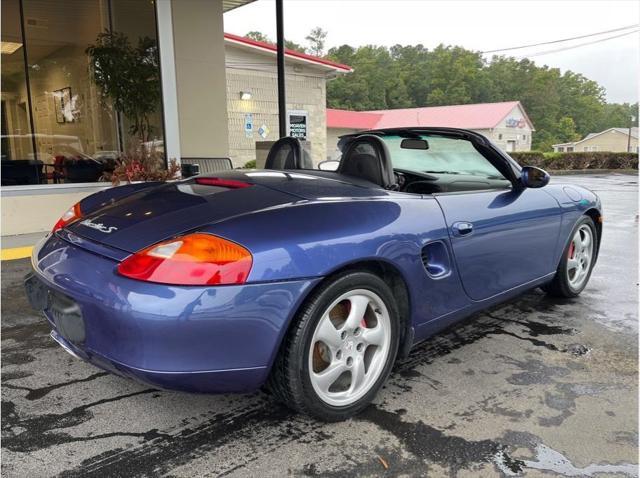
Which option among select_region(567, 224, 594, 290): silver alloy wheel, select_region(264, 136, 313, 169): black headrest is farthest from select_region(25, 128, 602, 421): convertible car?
select_region(567, 224, 594, 290): silver alloy wheel

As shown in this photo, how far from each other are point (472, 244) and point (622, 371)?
3.71 ft

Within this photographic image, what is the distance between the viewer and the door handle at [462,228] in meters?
2.74

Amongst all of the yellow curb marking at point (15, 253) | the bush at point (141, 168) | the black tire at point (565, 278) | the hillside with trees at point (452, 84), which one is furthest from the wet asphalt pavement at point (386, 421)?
the hillside with trees at point (452, 84)

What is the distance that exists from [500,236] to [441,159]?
3.12 ft

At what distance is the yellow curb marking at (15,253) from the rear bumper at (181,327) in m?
4.04

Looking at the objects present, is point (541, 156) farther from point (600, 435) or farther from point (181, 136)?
point (600, 435)

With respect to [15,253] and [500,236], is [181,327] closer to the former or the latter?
[500,236]

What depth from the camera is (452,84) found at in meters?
66.4

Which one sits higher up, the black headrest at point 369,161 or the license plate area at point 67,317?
the black headrest at point 369,161

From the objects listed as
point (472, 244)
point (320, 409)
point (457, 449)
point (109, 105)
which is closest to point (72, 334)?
point (320, 409)

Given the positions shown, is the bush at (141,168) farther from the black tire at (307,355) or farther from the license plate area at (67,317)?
the black tire at (307,355)

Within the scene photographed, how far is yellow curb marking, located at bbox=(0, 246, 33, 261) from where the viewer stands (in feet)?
18.1

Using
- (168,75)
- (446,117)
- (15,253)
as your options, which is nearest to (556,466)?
(15,253)

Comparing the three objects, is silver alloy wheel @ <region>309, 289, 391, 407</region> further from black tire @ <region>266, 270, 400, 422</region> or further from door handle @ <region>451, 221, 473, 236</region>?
door handle @ <region>451, 221, 473, 236</region>
